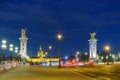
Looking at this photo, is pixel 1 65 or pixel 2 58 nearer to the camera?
pixel 1 65

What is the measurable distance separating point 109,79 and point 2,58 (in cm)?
5306

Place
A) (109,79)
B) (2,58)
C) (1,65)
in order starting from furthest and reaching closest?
(2,58) → (1,65) → (109,79)

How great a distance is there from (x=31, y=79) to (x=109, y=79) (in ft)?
19.9

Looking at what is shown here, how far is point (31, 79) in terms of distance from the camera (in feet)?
106

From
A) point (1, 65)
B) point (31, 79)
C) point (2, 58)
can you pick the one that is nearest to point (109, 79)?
point (31, 79)

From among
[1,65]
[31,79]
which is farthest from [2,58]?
[31,79]

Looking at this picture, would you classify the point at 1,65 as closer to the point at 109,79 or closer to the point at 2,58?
the point at 2,58

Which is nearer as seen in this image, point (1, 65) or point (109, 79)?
point (109, 79)

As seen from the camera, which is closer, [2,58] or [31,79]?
[31,79]

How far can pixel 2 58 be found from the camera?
82188 mm

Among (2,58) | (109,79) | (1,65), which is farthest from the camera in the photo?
(2,58)

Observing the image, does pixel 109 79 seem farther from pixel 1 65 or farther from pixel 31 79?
pixel 1 65

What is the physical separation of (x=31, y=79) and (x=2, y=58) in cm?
5082

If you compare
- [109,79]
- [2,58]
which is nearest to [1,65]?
[2,58]
